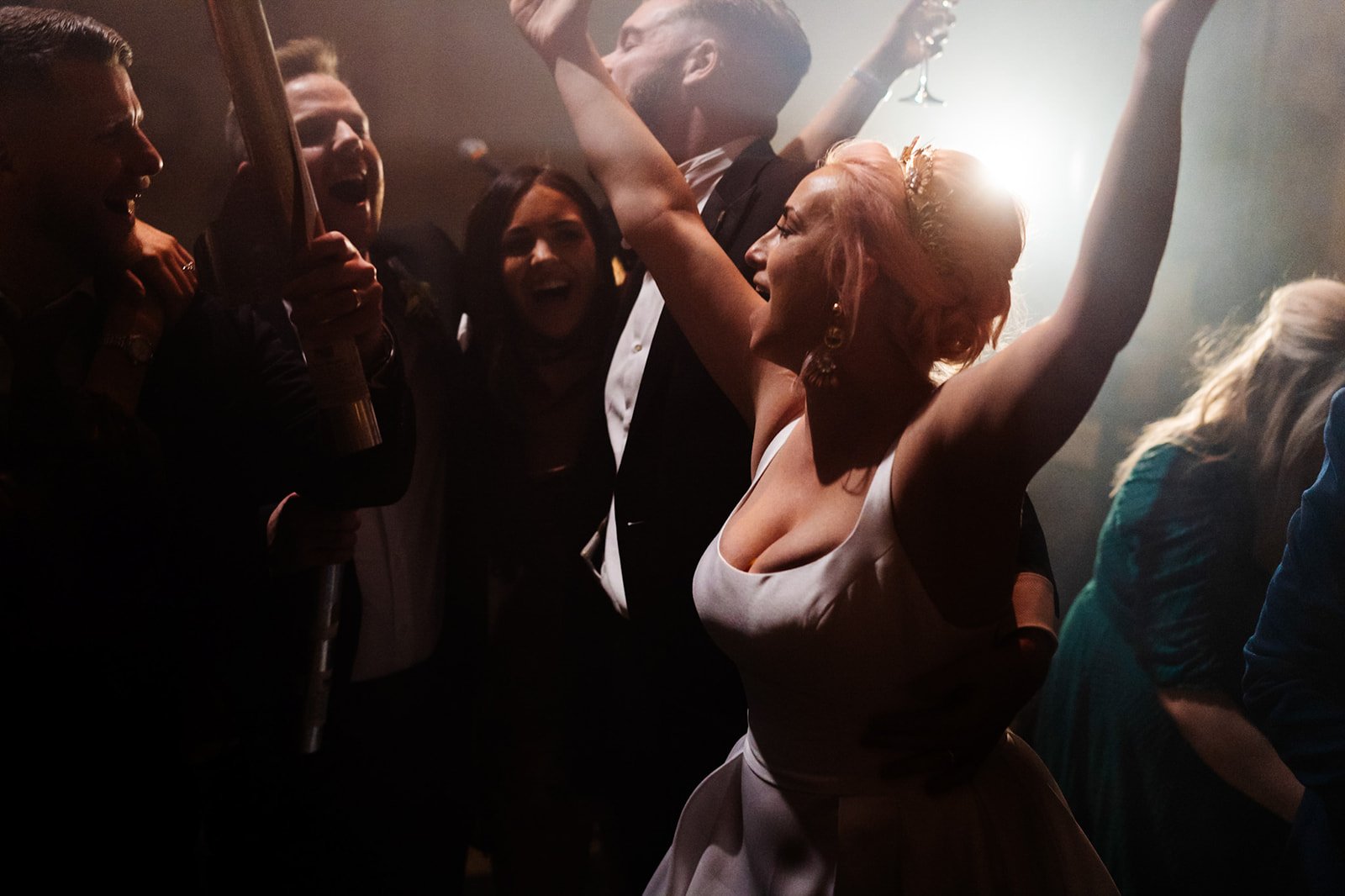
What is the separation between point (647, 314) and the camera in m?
1.37

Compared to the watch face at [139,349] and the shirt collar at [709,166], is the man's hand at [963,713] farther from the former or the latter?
the watch face at [139,349]

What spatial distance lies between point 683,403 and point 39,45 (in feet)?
2.98

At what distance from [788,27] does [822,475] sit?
728 mm

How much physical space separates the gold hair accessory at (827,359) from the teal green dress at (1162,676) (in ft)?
1.88

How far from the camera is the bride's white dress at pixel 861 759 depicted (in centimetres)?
92

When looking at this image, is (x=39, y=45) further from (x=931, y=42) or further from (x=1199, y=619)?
(x=1199, y=619)

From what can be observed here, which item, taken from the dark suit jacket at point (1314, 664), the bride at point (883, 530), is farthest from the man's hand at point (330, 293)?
the dark suit jacket at point (1314, 664)

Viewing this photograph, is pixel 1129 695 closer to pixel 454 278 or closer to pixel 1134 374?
pixel 1134 374

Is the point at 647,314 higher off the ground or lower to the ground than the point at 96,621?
higher

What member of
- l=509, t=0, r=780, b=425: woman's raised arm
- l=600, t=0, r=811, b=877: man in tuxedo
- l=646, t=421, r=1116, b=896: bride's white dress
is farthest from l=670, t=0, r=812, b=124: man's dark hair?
l=646, t=421, r=1116, b=896: bride's white dress

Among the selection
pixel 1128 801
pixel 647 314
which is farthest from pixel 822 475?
pixel 1128 801

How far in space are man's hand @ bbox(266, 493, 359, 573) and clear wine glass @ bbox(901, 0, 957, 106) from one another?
100 centimetres

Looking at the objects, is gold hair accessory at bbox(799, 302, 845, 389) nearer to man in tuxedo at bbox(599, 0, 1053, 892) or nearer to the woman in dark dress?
man in tuxedo at bbox(599, 0, 1053, 892)

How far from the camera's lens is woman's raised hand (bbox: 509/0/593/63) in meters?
1.27
